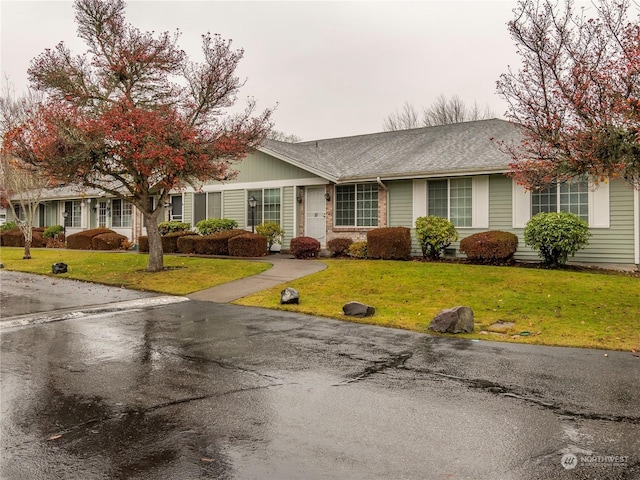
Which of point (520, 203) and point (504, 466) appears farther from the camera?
point (520, 203)

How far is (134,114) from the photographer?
1280 cm

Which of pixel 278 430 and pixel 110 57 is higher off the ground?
pixel 110 57

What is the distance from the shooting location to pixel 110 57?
14430 millimetres

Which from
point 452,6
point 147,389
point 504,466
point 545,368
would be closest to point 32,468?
point 147,389

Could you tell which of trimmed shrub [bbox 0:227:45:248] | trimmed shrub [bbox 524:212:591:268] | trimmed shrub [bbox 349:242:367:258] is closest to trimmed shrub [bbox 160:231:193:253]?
trimmed shrub [bbox 349:242:367:258]

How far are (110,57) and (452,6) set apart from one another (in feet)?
33.5

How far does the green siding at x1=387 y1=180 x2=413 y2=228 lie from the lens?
1723 centimetres

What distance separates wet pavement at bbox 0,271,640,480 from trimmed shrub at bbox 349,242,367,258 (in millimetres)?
9191

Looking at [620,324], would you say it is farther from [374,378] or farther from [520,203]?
[520,203]

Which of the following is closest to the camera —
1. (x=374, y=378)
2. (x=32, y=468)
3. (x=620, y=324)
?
(x=32, y=468)

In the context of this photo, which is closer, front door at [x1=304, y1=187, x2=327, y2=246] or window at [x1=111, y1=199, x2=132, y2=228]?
front door at [x1=304, y1=187, x2=327, y2=246]

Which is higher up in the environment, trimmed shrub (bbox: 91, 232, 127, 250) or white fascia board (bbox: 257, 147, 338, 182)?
white fascia board (bbox: 257, 147, 338, 182)

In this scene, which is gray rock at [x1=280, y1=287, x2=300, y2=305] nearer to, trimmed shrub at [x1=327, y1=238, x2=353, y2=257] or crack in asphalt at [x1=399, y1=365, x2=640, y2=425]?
crack in asphalt at [x1=399, y1=365, x2=640, y2=425]

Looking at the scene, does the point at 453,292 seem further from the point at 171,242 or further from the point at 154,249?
the point at 171,242
